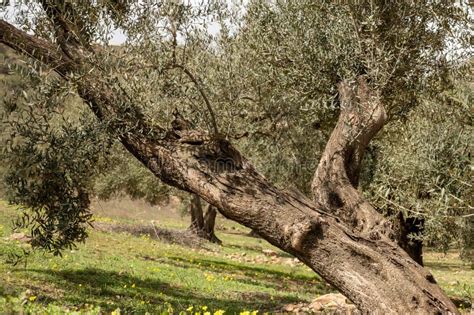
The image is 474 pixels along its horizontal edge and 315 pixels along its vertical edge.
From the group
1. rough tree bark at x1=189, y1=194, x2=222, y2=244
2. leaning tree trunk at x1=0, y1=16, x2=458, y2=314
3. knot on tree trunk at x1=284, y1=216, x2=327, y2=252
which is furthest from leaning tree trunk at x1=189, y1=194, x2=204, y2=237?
knot on tree trunk at x1=284, y1=216, x2=327, y2=252

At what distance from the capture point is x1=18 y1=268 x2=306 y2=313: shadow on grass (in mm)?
10852

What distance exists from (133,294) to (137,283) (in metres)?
1.62

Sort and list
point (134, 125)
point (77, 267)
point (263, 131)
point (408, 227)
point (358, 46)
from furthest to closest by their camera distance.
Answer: point (408, 227) → point (263, 131) → point (77, 267) → point (358, 46) → point (134, 125)

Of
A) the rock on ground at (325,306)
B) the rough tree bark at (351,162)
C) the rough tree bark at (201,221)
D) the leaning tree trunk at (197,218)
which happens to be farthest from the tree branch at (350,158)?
the rough tree bark at (201,221)

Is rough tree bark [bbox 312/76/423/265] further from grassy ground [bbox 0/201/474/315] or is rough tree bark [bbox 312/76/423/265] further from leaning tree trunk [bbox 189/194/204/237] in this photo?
leaning tree trunk [bbox 189/194/204/237]

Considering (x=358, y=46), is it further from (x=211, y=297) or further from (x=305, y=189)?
(x=305, y=189)

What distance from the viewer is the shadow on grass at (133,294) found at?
35.6ft

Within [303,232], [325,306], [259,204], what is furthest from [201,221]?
[303,232]

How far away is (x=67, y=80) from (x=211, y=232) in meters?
26.7

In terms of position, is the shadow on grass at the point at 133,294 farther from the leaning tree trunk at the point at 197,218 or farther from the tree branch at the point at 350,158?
the leaning tree trunk at the point at 197,218

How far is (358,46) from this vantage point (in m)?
10.4

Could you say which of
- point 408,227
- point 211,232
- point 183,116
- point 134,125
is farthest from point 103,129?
point 211,232

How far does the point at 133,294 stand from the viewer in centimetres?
1234

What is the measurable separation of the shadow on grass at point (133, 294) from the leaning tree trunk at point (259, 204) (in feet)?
11.0
